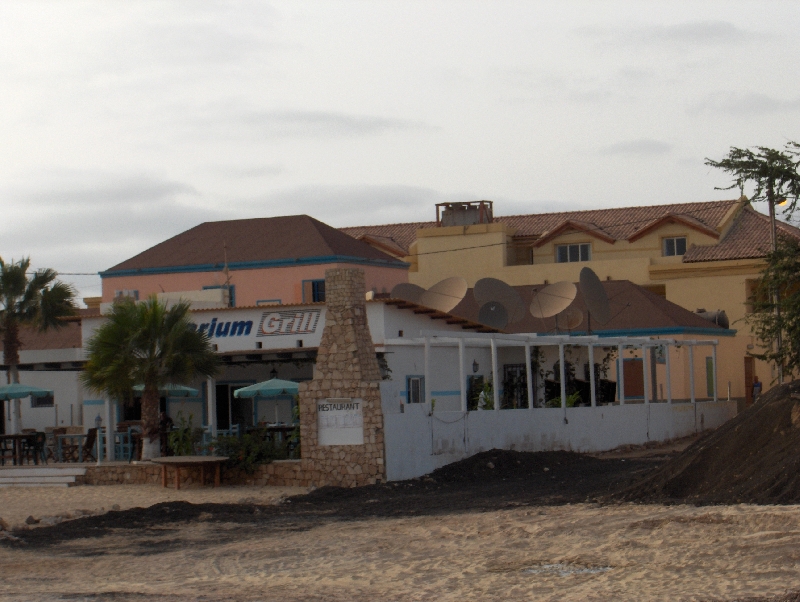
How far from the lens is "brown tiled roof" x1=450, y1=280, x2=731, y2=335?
41.0 metres

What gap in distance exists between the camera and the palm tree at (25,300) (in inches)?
1398

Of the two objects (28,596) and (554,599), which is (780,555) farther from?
(28,596)

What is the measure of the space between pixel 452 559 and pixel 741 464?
578 cm

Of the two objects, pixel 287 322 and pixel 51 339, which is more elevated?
pixel 51 339

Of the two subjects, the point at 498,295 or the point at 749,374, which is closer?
the point at 498,295

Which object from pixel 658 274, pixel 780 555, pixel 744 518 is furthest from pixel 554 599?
pixel 658 274

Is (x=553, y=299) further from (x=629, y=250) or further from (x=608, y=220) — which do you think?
(x=608, y=220)

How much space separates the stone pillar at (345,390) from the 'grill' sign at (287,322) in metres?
6.43

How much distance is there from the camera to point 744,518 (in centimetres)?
1414

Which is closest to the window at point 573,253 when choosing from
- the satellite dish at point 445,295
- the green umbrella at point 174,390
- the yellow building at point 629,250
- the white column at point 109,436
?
the yellow building at point 629,250

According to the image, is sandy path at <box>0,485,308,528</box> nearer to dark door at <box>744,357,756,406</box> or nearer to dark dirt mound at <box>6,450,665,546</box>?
dark dirt mound at <box>6,450,665,546</box>

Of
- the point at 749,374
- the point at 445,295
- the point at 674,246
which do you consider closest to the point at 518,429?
the point at 445,295

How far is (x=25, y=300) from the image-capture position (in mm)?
35812

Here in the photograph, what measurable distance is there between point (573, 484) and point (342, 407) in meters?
4.33
